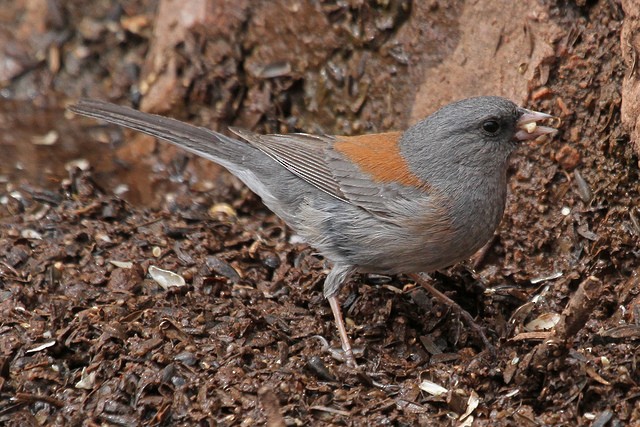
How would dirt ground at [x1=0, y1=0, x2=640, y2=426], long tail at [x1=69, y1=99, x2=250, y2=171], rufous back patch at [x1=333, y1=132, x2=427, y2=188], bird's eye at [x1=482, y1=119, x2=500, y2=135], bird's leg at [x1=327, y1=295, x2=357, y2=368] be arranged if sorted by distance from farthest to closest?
1. long tail at [x1=69, y1=99, x2=250, y2=171]
2. rufous back patch at [x1=333, y1=132, x2=427, y2=188]
3. bird's eye at [x1=482, y1=119, x2=500, y2=135]
4. bird's leg at [x1=327, y1=295, x2=357, y2=368]
5. dirt ground at [x1=0, y1=0, x2=640, y2=426]

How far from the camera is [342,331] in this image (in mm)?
4773

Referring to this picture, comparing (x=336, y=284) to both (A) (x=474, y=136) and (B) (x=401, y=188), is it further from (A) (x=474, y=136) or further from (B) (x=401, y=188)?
(A) (x=474, y=136)

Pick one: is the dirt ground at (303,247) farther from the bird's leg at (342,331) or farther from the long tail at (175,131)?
the long tail at (175,131)

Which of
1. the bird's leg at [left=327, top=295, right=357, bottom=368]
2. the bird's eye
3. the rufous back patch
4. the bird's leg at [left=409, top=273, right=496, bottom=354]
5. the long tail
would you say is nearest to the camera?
the bird's leg at [left=327, top=295, right=357, bottom=368]

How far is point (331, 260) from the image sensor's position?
5.09m

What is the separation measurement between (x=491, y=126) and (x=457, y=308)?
1.07 metres

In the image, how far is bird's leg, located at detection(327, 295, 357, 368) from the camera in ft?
15.1

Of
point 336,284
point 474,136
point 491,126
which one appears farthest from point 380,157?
point 336,284

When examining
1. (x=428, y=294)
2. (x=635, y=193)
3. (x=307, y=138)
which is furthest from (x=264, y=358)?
(x=635, y=193)

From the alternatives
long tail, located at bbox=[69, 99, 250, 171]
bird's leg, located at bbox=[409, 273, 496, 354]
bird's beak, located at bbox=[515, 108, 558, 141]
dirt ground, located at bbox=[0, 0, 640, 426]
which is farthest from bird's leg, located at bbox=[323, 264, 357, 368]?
bird's beak, located at bbox=[515, 108, 558, 141]

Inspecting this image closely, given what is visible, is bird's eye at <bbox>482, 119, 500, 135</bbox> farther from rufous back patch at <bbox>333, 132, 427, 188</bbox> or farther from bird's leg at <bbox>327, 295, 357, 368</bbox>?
bird's leg at <bbox>327, 295, 357, 368</bbox>

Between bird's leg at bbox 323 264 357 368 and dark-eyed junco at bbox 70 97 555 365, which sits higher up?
dark-eyed junco at bbox 70 97 555 365

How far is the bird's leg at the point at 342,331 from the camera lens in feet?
15.1

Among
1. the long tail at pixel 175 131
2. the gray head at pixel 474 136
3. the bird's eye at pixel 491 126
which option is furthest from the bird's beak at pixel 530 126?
the long tail at pixel 175 131
